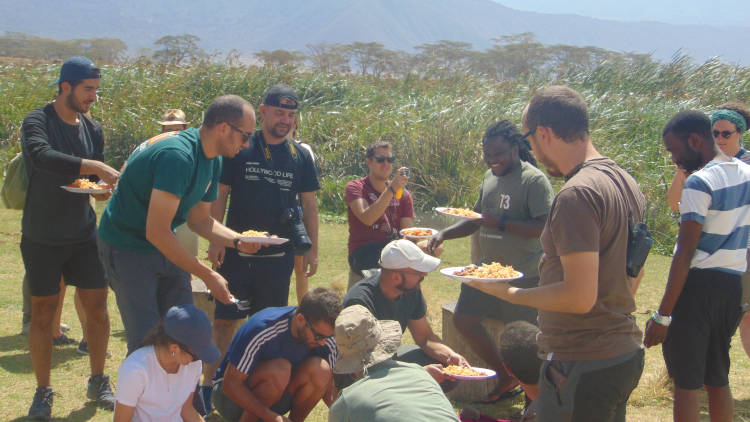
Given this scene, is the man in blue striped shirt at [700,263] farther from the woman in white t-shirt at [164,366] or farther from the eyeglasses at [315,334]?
the woman in white t-shirt at [164,366]

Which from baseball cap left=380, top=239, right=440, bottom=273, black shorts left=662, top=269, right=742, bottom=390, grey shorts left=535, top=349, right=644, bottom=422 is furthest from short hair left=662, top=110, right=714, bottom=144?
baseball cap left=380, top=239, right=440, bottom=273

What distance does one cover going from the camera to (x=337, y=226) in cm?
1179

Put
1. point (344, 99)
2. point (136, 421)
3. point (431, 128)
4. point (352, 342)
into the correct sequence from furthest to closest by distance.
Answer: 1. point (344, 99)
2. point (431, 128)
3. point (136, 421)
4. point (352, 342)

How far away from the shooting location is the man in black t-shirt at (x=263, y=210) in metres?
4.57

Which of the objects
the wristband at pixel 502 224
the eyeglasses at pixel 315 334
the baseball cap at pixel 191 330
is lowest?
the eyeglasses at pixel 315 334

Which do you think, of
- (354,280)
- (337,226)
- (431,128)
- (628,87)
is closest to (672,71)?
(628,87)

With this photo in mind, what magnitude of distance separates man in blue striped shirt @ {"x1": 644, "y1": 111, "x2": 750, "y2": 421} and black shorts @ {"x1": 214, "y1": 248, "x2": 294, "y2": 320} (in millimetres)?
2260

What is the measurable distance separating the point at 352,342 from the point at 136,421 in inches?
46.1

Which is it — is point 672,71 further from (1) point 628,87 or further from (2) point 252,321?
(2) point 252,321

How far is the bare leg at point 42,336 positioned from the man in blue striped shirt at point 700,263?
3.32 metres

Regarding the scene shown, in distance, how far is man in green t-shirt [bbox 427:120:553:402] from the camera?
4.59 meters

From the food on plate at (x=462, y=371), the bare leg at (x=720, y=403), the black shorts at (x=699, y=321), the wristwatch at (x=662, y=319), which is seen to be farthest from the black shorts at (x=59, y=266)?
the bare leg at (x=720, y=403)

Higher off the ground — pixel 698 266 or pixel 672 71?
pixel 672 71

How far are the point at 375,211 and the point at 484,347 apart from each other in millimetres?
1343
